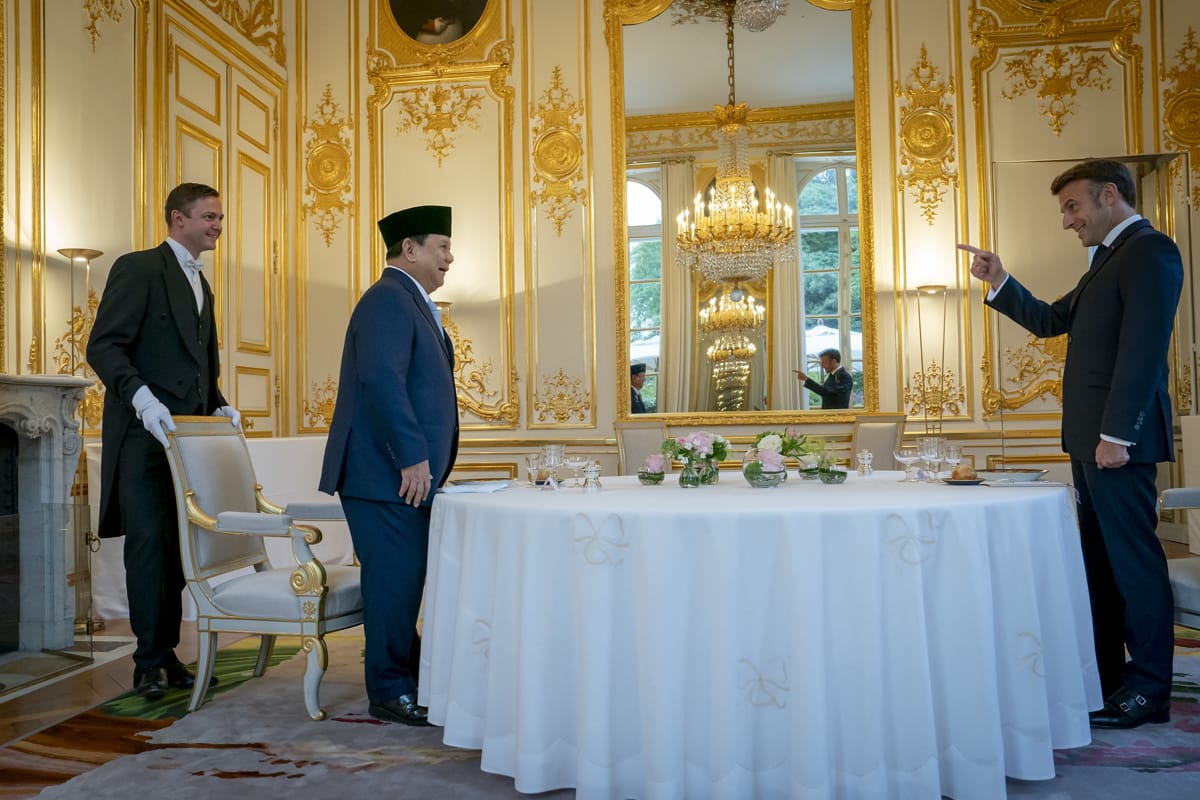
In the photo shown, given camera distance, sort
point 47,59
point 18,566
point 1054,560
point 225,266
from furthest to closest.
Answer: point 225,266
point 47,59
point 18,566
point 1054,560

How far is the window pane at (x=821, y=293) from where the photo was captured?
6.52 m

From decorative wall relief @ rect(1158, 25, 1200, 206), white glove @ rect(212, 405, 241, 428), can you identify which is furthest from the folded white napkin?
decorative wall relief @ rect(1158, 25, 1200, 206)

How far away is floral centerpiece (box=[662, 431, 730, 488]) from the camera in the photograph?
295 cm

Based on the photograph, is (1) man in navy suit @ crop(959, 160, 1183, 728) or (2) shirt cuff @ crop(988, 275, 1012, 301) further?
(2) shirt cuff @ crop(988, 275, 1012, 301)

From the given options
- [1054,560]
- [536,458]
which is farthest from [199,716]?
[1054,560]

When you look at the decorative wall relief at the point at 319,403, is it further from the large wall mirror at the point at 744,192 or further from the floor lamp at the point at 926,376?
the floor lamp at the point at 926,376

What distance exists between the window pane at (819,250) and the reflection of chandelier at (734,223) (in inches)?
3.3

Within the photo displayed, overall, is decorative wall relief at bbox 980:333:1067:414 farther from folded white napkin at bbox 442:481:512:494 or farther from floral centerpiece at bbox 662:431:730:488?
folded white napkin at bbox 442:481:512:494

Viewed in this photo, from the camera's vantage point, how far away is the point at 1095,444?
2.82 meters

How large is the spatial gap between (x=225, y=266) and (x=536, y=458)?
163 inches

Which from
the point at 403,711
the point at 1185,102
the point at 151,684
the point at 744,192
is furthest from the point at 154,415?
the point at 1185,102

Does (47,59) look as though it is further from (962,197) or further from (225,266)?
(962,197)

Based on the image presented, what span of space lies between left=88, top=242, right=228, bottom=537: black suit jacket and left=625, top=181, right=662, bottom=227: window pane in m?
3.82

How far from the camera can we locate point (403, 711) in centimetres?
287
